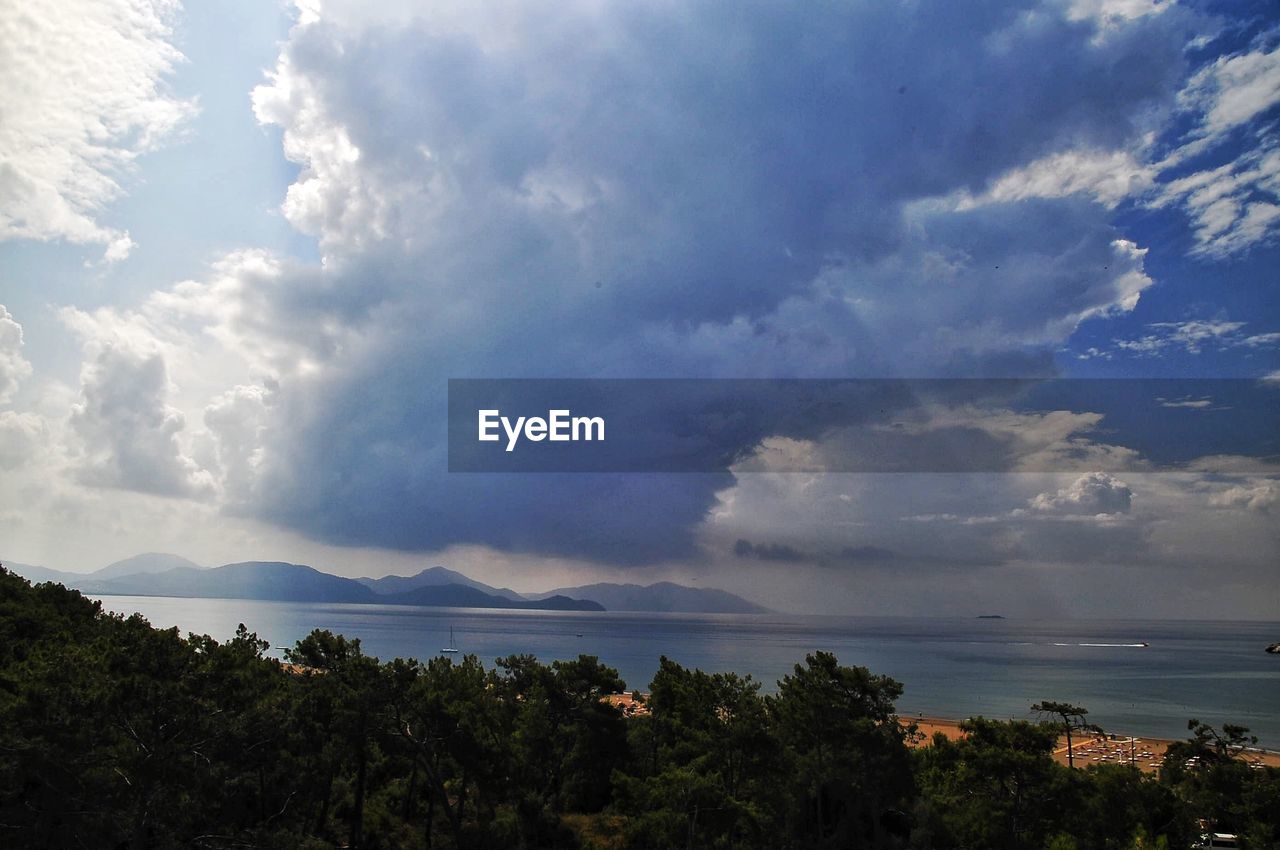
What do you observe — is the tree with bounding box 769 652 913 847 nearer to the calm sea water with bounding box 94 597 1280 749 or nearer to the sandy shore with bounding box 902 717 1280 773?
the sandy shore with bounding box 902 717 1280 773

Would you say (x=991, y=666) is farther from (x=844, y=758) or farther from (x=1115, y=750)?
(x=844, y=758)

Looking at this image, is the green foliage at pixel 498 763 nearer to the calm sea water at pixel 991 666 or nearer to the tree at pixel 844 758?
the tree at pixel 844 758

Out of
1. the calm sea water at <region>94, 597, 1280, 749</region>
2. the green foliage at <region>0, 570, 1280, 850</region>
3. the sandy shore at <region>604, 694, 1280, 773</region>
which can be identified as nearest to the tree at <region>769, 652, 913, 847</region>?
the green foliage at <region>0, 570, 1280, 850</region>

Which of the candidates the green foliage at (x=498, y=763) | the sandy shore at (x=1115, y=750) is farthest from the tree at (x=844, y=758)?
the sandy shore at (x=1115, y=750)

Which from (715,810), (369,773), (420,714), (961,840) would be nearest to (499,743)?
(420,714)

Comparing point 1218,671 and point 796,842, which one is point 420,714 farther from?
point 1218,671

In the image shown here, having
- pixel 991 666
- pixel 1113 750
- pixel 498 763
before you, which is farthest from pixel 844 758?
pixel 991 666
